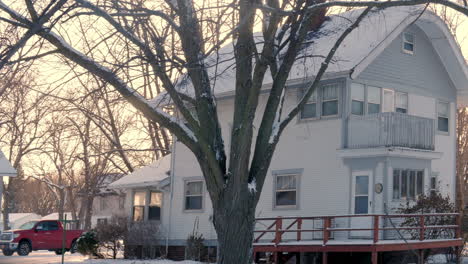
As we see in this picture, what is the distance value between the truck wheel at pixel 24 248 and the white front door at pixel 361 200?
20.2 metres

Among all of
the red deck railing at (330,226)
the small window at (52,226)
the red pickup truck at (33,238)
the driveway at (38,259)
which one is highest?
the red deck railing at (330,226)

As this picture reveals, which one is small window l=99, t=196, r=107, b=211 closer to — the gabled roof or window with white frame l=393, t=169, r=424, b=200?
the gabled roof

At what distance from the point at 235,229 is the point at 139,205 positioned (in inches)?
869

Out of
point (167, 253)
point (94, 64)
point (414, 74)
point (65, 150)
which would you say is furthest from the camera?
point (65, 150)

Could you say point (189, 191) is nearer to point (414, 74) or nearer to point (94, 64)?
point (414, 74)

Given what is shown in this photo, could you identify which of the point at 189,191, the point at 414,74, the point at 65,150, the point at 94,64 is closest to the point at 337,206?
the point at 414,74

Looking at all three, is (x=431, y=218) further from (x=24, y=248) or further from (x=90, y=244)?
(x=24, y=248)

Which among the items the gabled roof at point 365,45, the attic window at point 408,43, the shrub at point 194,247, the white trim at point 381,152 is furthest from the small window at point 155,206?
the attic window at point 408,43

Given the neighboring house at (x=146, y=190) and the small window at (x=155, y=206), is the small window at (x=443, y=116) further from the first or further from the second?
the small window at (x=155, y=206)

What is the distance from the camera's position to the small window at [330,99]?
26.3 metres

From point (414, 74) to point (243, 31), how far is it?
15.7 meters

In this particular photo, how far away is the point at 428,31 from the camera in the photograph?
28.8 meters

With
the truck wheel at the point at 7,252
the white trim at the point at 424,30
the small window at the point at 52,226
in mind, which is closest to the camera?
the white trim at the point at 424,30

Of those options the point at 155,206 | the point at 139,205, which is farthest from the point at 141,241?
the point at 139,205
